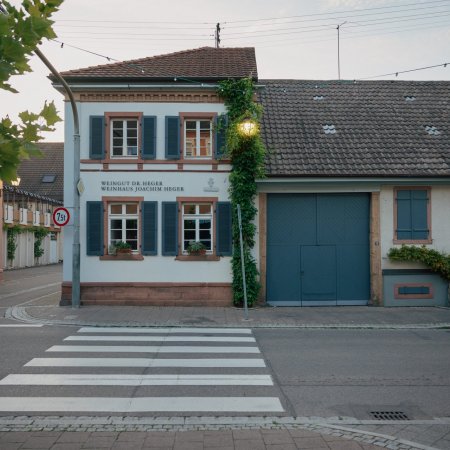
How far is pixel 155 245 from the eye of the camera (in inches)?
650

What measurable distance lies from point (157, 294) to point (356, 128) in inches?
356

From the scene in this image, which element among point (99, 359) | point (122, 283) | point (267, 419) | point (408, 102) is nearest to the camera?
point (267, 419)

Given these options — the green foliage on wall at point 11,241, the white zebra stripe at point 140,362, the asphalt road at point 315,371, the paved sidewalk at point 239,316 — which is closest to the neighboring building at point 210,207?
the paved sidewalk at point 239,316

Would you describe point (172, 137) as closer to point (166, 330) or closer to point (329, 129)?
point (329, 129)

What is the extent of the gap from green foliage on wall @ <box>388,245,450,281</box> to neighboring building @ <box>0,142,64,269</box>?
2251 centimetres

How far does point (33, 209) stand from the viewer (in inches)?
1709

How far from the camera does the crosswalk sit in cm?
669

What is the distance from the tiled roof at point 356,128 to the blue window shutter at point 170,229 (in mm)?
3341

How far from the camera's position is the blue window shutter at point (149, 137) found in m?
16.6

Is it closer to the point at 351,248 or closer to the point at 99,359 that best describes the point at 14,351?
the point at 99,359

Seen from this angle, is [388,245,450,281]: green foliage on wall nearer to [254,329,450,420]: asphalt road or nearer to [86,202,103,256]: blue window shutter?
[254,329,450,420]: asphalt road

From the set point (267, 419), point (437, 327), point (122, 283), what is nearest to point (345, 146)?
point (437, 327)

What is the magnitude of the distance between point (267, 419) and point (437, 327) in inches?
341

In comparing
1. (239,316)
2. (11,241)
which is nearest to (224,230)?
(239,316)
